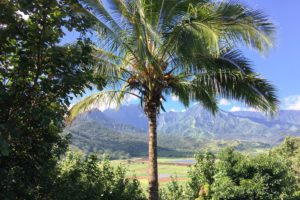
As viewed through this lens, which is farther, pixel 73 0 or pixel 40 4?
pixel 73 0

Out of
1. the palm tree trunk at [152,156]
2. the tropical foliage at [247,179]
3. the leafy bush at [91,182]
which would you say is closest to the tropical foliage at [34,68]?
the leafy bush at [91,182]

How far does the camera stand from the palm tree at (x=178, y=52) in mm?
9297

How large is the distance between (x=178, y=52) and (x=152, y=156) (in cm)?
293

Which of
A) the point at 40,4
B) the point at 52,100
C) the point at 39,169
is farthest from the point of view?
the point at 39,169

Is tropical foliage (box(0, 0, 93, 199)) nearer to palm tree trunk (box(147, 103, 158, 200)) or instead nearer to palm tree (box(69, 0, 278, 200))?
palm tree (box(69, 0, 278, 200))

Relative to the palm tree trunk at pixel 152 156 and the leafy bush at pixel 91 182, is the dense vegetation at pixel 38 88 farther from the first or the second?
the palm tree trunk at pixel 152 156

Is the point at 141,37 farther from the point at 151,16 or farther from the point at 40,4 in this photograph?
the point at 40,4

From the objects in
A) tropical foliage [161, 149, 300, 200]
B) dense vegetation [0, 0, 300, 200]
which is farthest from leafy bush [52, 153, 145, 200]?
tropical foliage [161, 149, 300, 200]

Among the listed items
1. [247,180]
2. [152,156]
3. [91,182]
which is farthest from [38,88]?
[247,180]

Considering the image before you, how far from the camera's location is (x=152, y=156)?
10.1m

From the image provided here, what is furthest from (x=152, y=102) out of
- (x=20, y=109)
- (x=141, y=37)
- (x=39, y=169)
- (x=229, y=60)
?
(x=20, y=109)

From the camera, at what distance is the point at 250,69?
10781 millimetres

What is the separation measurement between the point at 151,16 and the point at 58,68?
4940mm

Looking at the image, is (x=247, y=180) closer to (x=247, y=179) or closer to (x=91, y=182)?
(x=247, y=179)
